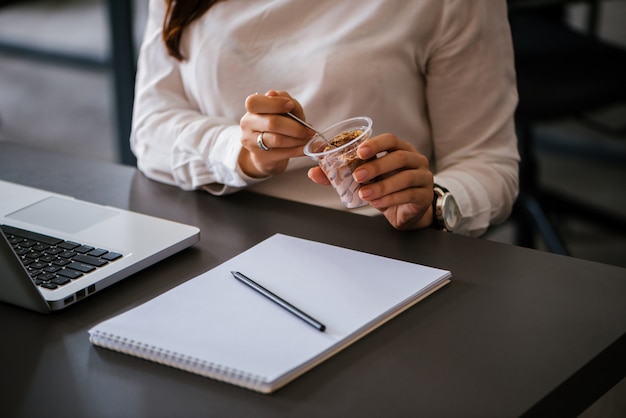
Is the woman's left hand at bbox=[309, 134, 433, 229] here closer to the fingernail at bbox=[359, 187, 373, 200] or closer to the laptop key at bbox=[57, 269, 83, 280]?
the fingernail at bbox=[359, 187, 373, 200]

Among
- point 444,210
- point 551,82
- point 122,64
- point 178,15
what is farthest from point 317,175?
point 122,64

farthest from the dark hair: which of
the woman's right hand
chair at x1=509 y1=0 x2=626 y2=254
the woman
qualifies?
chair at x1=509 y1=0 x2=626 y2=254

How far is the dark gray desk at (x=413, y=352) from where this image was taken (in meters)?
0.69

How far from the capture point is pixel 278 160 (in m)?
1.06

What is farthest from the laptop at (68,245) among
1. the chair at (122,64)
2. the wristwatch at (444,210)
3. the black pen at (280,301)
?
the chair at (122,64)

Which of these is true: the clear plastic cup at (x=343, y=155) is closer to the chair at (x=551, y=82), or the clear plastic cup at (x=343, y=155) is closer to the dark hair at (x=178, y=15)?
the dark hair at (x=178, y=15)

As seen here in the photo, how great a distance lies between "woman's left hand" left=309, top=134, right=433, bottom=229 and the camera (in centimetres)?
96

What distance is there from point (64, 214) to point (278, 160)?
0.26m

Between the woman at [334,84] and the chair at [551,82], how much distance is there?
2.95 ft

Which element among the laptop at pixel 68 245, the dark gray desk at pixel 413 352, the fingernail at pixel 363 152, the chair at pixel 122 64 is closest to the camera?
the dark gray desk at pixel 413 352

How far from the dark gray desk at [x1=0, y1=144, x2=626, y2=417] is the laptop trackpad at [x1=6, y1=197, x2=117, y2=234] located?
0.12 m

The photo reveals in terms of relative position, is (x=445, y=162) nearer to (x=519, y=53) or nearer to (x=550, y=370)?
(x=550, y=370)

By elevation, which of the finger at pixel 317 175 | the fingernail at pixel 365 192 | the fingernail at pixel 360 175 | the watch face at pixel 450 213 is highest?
the fingernail at pixel 360 175

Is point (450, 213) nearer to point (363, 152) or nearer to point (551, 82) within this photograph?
point (363, 152)
